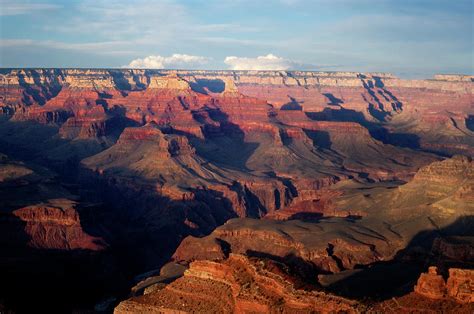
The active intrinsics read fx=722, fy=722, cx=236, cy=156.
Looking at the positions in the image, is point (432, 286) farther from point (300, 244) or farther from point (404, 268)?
point (300, 244)

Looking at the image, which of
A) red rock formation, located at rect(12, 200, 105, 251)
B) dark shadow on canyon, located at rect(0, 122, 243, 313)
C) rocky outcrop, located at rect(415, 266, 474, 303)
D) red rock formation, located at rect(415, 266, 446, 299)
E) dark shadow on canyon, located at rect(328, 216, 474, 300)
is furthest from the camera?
red rock formation, located at rect(12, 200, 105, 251)

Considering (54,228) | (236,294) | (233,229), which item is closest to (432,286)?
(236,294)

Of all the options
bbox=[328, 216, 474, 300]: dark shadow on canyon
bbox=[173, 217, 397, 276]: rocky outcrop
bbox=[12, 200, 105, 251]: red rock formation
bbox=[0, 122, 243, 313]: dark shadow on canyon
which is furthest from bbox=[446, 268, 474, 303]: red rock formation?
bbox=[12, 200, 105, 251]: red rock formation

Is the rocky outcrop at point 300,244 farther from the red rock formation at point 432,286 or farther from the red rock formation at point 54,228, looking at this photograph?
the red rock formation at point 432,286

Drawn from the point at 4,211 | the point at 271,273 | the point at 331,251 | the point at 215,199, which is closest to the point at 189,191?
the point at 215,199

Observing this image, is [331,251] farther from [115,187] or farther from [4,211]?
[115,187]

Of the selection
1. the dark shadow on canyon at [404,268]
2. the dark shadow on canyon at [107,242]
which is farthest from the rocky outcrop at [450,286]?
the dark shadow on canyon at [107,242]

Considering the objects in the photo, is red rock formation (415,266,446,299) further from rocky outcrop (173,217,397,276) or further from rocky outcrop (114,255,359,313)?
rocky outcrop (173,217,397,276)

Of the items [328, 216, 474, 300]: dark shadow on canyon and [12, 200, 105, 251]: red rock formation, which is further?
[12, 200, 105, 251]: red rock formation
